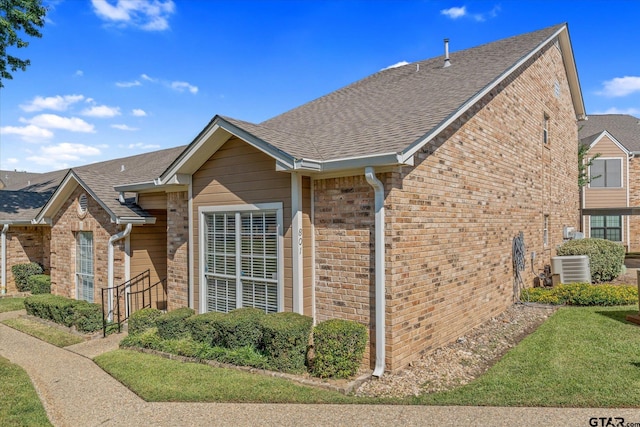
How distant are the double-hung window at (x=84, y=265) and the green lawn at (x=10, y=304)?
269 centimetres

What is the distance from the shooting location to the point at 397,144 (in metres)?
6.06

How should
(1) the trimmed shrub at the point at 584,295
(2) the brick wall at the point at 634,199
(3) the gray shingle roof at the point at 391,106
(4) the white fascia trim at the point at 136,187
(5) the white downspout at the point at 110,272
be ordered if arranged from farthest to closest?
(2) the brick wall at the point at 634,199 → (1) the trimmed shrub at the point at 584,295 → (5) the white downspout at the point at 110,272 → (4) the white fascia trim at the point at 136,187 → (3) the gray shingle roof at the point at 391,106

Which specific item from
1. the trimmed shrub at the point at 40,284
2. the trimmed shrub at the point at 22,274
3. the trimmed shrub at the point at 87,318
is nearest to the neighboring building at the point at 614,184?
the trimmed shrub at the point at 87,318

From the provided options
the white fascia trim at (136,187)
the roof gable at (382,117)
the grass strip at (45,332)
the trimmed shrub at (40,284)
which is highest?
the roof gable at (382,117)

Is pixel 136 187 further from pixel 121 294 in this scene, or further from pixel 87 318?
pixel 87 318

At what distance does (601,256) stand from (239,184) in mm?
11766

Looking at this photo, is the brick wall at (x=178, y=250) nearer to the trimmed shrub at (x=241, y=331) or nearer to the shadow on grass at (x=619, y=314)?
the trimmed shrub at (x=241, y=331)

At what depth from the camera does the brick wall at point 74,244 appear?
1050 cm

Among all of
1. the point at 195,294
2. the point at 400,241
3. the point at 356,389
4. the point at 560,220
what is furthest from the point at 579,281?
the point at 195,294

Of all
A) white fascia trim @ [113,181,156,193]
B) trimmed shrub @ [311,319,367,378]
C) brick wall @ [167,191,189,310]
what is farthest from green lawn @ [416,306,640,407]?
white fascia trim @ [113,181,156,193]

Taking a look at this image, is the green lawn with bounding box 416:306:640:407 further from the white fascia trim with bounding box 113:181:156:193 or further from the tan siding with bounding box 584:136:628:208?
the tan siding with bounding box 584:136:628:208

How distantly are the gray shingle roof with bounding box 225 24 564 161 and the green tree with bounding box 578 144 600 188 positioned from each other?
12.8 metres

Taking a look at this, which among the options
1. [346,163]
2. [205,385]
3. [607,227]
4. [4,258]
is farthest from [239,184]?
[607,227]

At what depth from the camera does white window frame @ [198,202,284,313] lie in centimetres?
699
